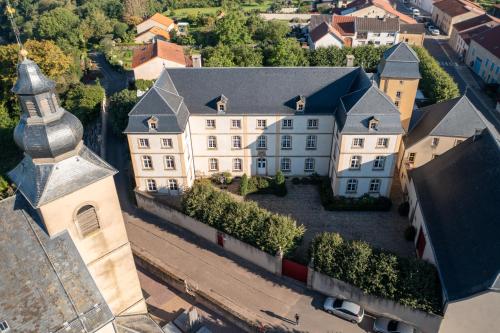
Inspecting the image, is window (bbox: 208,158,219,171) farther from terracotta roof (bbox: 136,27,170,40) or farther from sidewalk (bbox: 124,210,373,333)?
terracotta roof (bbox: 136,27,170,40)

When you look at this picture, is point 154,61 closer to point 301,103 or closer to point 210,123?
point 210,123

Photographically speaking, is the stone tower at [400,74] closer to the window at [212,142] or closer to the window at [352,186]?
the window at [352,186]

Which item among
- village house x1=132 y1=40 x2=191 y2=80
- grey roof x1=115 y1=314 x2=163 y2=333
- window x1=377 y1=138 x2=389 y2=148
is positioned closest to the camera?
grey roof x1=115 y1=314 x2=163 y2=333

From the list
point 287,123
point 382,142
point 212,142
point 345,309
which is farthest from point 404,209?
point 212,142

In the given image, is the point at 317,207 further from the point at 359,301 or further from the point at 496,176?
the point at 496,176

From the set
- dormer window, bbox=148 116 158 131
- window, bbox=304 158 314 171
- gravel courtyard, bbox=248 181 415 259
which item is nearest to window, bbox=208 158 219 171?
gravel courtyard, bbox=248 181 415 259

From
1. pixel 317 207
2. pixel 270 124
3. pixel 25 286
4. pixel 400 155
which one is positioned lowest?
pixel 317 207

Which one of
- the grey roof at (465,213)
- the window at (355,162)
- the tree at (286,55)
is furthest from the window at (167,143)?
the tree at (286,55)

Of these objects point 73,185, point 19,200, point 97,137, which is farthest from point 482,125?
point 97,137
